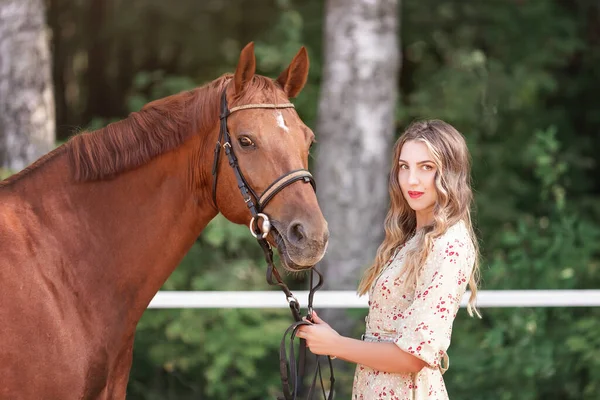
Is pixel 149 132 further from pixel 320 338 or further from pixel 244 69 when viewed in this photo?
pixel 320 338

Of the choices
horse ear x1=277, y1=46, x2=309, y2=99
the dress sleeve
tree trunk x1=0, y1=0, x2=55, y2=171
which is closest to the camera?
the dress sleeve

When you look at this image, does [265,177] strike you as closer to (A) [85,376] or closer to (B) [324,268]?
(A) [85,376]

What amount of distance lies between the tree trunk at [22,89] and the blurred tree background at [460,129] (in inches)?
27.5

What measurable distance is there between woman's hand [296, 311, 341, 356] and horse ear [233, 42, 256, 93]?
0.88 metres

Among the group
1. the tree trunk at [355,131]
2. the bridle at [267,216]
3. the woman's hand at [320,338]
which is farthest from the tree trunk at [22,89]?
the woman's hand at [320,338]

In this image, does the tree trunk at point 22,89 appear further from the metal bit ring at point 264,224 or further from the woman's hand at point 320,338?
the woman's hand at point 320,338

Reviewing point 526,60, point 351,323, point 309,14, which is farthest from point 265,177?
point 526,60

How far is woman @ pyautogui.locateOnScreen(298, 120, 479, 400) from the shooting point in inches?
83.6

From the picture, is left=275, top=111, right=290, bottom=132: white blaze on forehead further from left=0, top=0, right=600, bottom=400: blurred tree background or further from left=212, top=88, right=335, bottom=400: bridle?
left=0, top=0, right=600, bottom=400: blurred tree background

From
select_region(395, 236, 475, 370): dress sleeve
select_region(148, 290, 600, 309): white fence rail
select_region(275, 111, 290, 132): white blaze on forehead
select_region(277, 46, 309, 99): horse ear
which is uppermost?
select_region(277, 46, 309, 99): horse ear

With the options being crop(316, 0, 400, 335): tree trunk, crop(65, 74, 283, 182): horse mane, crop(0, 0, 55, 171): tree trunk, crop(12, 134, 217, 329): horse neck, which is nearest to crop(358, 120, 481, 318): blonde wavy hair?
crop(65, 74, 283, 182): horse mane

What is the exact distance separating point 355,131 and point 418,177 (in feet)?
8.92

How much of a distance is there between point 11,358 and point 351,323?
291 centimetres

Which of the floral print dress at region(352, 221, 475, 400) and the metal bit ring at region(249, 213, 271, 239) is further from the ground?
the metal bit ring at region(249, 213, 271, 239)
